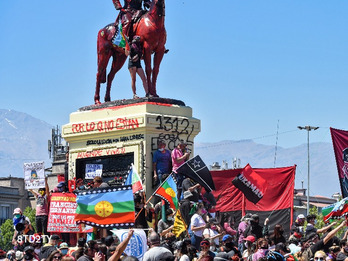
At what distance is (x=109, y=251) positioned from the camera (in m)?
20.2

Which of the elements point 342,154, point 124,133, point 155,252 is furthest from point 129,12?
point 155,252

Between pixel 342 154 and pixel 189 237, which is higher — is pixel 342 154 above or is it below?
above

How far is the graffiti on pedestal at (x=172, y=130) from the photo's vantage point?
28.5m

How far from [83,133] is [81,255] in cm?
1048

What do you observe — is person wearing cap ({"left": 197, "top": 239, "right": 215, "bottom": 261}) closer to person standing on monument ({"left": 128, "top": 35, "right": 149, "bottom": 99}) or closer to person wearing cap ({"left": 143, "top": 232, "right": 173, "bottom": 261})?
person wearing cap ({"left": 143, "top": 232, "right": 173, "bottom": 261})

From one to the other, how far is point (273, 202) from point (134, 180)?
3698mm

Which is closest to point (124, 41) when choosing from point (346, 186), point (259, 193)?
point (259, 193)

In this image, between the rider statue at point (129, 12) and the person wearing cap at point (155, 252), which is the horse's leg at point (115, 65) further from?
the person wearing cap at point (155, 252)

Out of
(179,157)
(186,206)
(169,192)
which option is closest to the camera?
(169,192)

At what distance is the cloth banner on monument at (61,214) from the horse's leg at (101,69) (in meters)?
4.27

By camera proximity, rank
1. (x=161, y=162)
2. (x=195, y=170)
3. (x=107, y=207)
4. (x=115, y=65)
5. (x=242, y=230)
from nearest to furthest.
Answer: (x=107, y=207), (x=242, y=230), (x=195, y=170), (x=161, y=162), (x=115, y=65)

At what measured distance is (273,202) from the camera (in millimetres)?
27422

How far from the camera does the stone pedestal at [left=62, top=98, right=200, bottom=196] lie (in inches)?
1119

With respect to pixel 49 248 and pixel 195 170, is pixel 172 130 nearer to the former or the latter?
pixel 195 170
